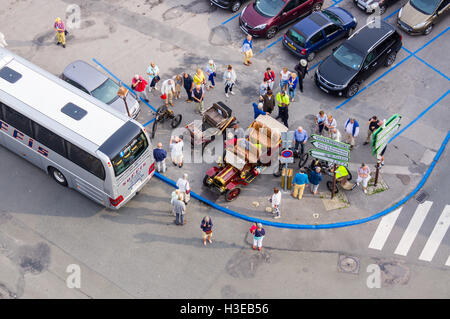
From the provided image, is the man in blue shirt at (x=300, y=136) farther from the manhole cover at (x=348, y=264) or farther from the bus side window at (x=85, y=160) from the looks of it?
the bus side window at (x=85, y=160)

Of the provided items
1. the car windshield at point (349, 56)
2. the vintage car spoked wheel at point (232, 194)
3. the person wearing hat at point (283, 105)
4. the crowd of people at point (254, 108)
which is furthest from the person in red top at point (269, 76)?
the vintage car spoked wheel at point (232, 194)

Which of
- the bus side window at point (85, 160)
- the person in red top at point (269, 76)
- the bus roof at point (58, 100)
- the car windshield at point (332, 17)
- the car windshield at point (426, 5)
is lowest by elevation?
the bus side window at point (85, 160)

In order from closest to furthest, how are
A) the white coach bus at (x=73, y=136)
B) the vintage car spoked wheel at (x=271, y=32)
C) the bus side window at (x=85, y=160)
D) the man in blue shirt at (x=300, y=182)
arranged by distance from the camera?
the bus side window at (x=85, y=160) < the white coach bus at (x=73, y=136) < the man in blue shirt at (x=300, y=182) < the vintage car spoked wheel at (x=271, y=32)

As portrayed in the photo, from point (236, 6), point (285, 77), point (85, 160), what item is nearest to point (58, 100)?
point (85, 160)

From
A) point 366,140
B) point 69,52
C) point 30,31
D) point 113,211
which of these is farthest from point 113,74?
point 366,140

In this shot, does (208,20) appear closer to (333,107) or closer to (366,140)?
(333,107)

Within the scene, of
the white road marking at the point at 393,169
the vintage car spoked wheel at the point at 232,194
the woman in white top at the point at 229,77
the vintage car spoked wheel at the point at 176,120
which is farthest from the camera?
the woman in white top at the point at 229,77
